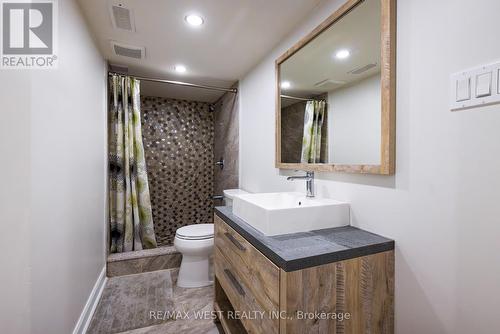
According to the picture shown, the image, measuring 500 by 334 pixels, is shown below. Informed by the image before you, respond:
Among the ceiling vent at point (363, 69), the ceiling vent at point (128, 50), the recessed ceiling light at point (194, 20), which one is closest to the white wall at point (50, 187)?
the ceiling vent at point (128, 50)

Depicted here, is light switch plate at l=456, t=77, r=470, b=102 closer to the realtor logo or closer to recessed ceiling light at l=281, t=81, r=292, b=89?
recessed ceiling light at l=281, t=81, r=292, b=89

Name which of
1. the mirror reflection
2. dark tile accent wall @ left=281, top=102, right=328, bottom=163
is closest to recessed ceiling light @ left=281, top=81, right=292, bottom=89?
the mirror reflection

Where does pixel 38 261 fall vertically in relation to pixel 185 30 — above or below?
below

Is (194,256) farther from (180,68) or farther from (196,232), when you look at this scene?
(180,68)

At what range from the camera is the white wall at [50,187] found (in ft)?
2.73

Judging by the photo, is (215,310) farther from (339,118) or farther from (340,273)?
(339,118)

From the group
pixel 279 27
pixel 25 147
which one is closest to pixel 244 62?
pixel 279 27

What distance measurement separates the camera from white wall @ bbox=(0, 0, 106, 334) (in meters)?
0.83

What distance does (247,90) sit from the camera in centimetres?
251

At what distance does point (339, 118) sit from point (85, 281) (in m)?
2.03

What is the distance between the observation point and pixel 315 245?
94 cm

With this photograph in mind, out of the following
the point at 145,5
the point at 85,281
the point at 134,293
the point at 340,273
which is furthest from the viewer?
the point at 134,293

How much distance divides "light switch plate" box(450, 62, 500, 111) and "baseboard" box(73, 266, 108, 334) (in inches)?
88.8

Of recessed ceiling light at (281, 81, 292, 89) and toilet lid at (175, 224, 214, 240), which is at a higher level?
recessed ceiling light at (281, 81, 292, 89)
